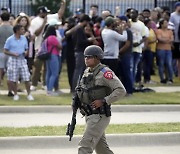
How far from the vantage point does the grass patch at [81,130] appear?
1004 cm

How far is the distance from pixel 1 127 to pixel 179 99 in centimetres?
501

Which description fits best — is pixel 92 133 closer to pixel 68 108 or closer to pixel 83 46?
pixel 68 108

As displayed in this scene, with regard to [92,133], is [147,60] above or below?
below

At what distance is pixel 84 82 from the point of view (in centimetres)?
770

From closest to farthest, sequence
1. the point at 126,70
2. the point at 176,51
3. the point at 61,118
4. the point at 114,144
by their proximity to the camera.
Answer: the point at 114,144 < the point at 61,118 < the point at 126,70 < the point at 176,51

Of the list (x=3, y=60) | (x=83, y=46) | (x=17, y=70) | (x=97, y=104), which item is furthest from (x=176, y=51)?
(x=97, y=104)

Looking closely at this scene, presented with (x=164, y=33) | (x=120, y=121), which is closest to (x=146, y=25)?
(x=164, y=33)

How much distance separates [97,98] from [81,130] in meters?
2.82

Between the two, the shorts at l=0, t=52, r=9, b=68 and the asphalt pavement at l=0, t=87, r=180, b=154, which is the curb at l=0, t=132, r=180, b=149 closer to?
the asphalt pavement at l=0, t=87, r=180, b=154

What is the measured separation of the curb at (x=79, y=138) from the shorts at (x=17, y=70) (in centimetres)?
432

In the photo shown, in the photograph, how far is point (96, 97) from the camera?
25.0ft

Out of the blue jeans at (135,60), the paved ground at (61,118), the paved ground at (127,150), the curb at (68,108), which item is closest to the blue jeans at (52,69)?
the curb at (68,108)

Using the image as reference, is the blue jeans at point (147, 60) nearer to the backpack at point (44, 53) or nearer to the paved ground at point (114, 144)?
the backpack at point (44, 53)

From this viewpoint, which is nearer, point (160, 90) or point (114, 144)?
point (114, 144)
